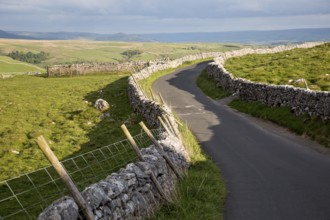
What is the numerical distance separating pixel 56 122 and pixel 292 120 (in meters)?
19.5

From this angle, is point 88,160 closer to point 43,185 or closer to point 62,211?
point 43,185

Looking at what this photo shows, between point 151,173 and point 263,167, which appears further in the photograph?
point 263,167

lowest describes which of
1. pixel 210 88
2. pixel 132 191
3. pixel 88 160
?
pixel 210 88

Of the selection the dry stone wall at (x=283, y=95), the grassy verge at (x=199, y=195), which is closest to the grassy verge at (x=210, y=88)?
the dry stone wall at (x=283, y=95)

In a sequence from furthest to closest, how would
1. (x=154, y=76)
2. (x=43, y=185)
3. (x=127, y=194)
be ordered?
(x=154, y=76) → (x=43, y=185) → (x=127, y=194)

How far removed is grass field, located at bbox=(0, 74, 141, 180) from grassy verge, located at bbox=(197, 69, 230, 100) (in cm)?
982

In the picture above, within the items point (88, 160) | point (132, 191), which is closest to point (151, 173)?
point (132, 191)

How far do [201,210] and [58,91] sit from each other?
44.0 metres

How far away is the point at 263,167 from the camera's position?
67.9ft

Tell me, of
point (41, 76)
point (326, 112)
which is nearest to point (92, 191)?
point (326, 112)

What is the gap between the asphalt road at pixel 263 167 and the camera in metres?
15.3

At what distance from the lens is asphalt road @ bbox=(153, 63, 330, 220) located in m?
15.3

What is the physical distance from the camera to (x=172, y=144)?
733 inches

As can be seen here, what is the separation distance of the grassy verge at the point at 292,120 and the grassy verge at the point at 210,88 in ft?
24.6
